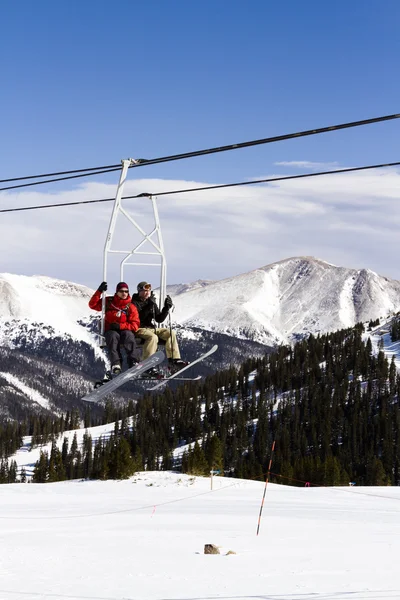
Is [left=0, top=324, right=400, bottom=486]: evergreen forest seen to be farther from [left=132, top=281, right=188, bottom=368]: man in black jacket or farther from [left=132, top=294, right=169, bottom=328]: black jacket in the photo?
[left=132, top=294, right=169, bottom=328]: black jacket

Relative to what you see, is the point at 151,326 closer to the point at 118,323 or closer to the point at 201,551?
the point at 118,323

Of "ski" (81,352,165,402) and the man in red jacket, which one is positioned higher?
the man in red jacket

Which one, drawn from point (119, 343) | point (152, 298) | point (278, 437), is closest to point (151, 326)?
point (152, 298)

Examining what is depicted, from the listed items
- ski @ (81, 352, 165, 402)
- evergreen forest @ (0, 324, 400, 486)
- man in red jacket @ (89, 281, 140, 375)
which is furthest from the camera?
evergreen forest @ (0, 324, 400, 486)

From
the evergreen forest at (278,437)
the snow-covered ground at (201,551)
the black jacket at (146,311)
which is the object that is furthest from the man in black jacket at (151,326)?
the evergreen forest at (278,437)

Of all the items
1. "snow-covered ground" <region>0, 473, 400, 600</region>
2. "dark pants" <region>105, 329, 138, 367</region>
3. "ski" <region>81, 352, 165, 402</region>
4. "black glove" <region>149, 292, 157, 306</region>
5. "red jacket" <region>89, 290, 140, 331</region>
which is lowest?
"snow-covered ground" <region>0, 473, 400, 600</region>

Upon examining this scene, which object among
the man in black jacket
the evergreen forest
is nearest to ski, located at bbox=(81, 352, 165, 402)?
the man in black jacket

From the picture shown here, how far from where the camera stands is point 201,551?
2430 cm

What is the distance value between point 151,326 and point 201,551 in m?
8.23

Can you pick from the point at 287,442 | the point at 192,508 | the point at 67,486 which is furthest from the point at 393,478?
the point at 192,508

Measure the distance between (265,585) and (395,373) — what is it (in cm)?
18548

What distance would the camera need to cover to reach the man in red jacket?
1953cm

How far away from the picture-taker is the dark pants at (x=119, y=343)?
19531mm

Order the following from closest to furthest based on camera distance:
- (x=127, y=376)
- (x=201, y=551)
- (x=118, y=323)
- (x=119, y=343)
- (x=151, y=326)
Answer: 1. (x=127, y=376)
2. (x=118, y=323)
3. (x=119, y=343)
4. (x=151, y=326)
5. (x=201, y=551)
